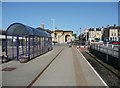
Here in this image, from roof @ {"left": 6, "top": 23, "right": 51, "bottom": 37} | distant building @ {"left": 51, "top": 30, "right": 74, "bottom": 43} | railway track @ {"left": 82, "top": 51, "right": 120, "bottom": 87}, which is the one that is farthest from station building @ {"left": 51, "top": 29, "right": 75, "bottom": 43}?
railway track @ {"left": 82, "top": 51, "right": 120, "bottom": 87}

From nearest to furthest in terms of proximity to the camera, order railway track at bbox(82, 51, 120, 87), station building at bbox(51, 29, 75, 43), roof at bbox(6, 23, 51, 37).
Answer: railway track at bbox(82, 51, 120, 87), roof at bbox(6, 23, 51, 37), station building at bbox(51, 29, 75, 43)

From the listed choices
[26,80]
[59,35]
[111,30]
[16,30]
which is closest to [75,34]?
[59,35]

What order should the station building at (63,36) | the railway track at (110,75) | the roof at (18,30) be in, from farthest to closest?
the station building at (63,36) → the roof at (18,30) → the railway track at (110,75)

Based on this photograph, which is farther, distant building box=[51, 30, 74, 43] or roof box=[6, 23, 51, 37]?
distant building box=[51, 30, 74, 43]

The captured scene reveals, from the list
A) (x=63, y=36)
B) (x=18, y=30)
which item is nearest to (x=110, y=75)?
(x=18, y=30)

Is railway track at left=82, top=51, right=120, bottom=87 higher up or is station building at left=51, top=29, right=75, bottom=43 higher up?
station building at left=51, top=29, right=75, bottom=43

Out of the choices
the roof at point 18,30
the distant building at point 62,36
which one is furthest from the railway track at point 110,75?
the distant building at point 62,36

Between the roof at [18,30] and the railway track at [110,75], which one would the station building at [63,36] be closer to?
the roof at [18,30]

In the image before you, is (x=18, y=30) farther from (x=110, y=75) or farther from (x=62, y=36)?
(x=62, y=36)

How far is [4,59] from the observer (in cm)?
2319

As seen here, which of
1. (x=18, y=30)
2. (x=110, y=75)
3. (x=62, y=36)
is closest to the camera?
(x=110, y=75)

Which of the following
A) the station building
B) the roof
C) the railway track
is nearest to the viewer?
the railway track

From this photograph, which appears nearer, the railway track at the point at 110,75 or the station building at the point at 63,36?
the railway track at the point at 110,75

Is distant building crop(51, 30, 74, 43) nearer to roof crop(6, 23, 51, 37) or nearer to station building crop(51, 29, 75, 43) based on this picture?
station building crop(51, 29, 75, 43)
